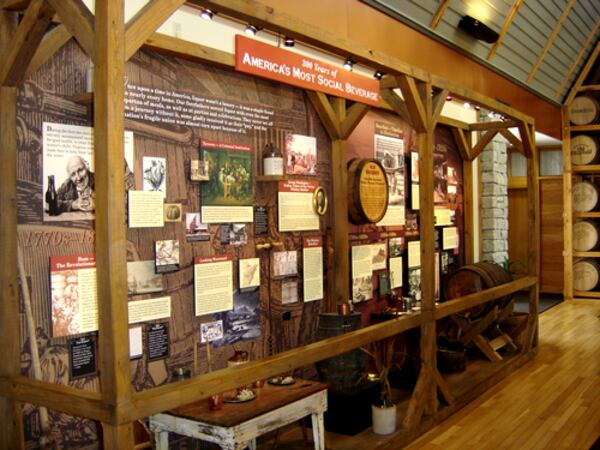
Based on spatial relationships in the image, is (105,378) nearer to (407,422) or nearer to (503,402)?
(407,422)

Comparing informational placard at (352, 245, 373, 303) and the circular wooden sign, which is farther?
informational placard at (352, 245, 373, 303)

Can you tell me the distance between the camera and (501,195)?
28.0ft

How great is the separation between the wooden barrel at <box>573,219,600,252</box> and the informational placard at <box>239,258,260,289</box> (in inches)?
317

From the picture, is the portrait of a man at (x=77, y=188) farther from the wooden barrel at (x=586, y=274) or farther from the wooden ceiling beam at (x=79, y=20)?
the wooden barrel at (x=586, y=274)

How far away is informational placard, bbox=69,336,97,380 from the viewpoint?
336 cm

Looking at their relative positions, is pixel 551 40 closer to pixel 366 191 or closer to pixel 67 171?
pixel 366 191

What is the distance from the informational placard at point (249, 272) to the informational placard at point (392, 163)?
188cm

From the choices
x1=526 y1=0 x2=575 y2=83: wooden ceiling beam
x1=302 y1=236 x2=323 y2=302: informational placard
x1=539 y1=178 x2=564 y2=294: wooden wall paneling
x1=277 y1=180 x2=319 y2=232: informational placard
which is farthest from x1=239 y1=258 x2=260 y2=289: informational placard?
x1=539 y1=178 x2=564 y2=294: wooden wall paneling

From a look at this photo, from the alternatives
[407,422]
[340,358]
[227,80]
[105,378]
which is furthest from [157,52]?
[407,422]

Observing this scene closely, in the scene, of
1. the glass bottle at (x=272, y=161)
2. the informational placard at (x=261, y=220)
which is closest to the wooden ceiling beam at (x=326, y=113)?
the glass bottle at (x=272, y=161)

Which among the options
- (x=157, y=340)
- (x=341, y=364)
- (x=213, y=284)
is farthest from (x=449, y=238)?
(x=157, y=340)

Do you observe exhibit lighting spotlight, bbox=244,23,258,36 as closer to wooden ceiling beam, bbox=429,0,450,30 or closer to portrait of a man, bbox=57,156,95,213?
portrait of a man, bbox=57,156,95,213

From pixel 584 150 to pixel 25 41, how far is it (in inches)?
393

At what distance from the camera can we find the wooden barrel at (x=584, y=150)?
1080cm
